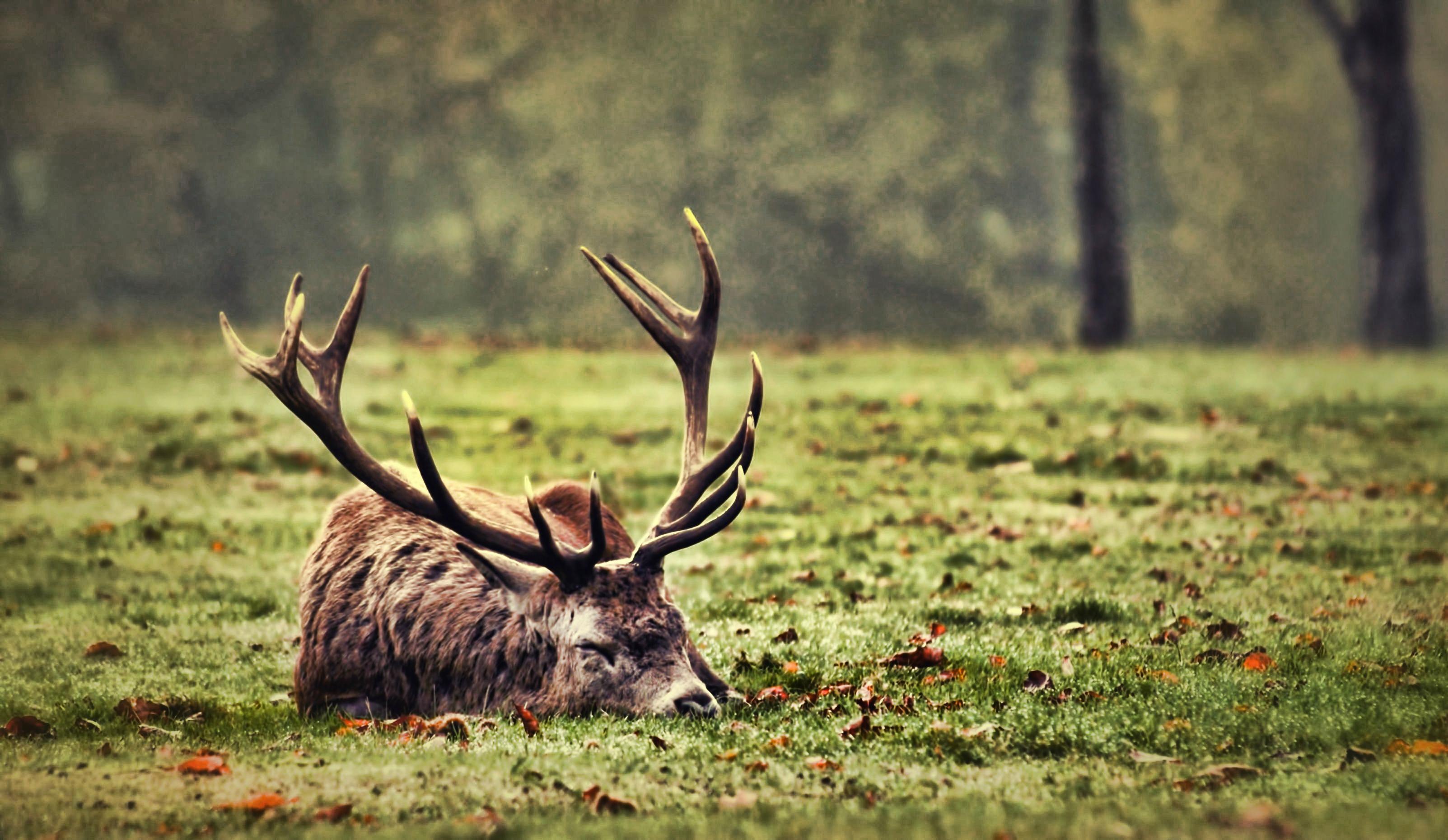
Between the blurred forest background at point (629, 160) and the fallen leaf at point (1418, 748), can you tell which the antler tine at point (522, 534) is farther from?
the blurred forest background at point (629, 160)

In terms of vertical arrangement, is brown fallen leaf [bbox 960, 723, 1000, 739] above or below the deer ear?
below

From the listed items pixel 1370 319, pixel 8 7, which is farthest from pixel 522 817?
pixel 8 7

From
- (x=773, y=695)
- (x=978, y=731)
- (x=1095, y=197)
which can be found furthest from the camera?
(x=1095, y=197)

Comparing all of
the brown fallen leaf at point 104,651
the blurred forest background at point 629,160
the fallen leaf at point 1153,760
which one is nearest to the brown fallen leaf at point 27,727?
the brown fallen leaf at point 104,651

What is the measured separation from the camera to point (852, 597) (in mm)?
8711

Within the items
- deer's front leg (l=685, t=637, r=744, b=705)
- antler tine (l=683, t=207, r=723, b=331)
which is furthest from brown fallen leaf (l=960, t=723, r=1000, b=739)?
antler tine (l=683, t=207, r=723, b=331)

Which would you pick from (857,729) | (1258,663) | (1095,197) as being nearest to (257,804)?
(857,729)

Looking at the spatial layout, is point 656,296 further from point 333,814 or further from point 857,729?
point 333,814

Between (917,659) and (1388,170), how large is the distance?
1975cm

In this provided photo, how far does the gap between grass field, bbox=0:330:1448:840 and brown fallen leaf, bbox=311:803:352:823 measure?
58 mm

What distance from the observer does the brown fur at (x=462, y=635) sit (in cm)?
611

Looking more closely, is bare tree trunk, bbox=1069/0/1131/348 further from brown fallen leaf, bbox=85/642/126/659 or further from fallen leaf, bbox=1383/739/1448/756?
brown fallen leaf, bbox=85/642/126/659

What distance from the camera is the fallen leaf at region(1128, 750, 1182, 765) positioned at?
513 centimetres

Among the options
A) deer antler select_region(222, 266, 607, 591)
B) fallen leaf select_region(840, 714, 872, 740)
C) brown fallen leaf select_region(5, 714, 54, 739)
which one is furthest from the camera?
deer antler select_region(222, 266, 607, 591)
